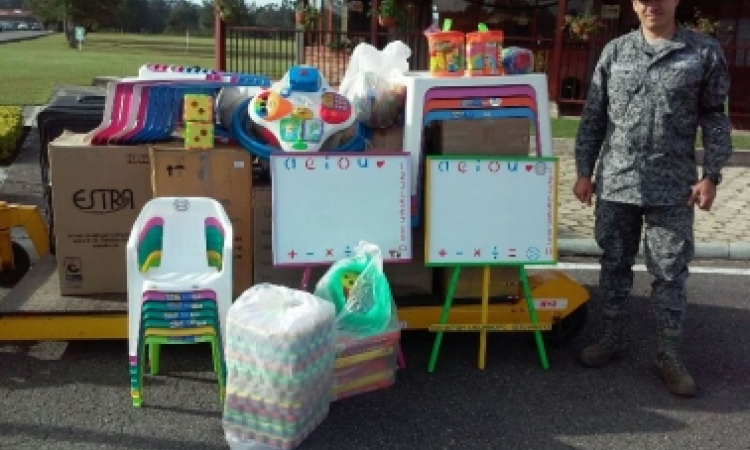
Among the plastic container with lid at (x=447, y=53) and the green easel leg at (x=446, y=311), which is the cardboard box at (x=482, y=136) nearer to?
the plastic container with lid at (x=447, y=53)

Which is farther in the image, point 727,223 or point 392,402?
point 727,223

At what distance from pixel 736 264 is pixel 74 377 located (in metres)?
4.60

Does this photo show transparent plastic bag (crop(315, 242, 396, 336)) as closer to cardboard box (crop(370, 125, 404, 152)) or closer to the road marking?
cardboard box (crop(370, 125, 404, 152))

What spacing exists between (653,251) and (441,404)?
1207 mm

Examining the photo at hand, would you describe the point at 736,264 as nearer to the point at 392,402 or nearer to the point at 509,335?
the point at 509,335

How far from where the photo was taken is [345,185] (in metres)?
3.72

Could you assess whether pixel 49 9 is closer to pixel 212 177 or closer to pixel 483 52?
pixel 212 177

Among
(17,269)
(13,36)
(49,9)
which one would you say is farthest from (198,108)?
(49,9)

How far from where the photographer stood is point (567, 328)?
163 inches

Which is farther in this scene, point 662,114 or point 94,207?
point 94,207

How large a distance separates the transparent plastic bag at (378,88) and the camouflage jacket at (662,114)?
1.03 meters

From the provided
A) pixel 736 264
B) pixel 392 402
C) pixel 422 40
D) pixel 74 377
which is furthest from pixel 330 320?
pixel 422 40

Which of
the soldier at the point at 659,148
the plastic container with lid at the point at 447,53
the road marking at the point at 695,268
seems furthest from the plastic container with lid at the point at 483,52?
the road marking at the point at 695,268

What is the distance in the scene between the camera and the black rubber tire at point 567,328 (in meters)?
4.11
